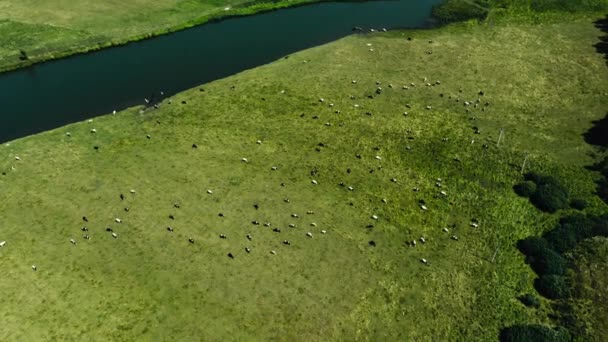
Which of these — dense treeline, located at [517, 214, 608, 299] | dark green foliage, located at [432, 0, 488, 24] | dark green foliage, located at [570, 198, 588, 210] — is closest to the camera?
dense treeline, located at [517, 214, 608, 299]

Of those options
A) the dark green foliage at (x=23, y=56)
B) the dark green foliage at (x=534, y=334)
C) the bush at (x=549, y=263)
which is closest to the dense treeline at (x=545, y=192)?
the bush at (x=549, y=263)

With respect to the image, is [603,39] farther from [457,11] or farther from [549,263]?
[549,263]

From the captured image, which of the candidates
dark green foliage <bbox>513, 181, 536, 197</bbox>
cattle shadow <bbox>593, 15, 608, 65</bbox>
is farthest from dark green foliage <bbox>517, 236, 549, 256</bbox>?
cattle shadow <bbox>593, 15, 608, 65</bbox>

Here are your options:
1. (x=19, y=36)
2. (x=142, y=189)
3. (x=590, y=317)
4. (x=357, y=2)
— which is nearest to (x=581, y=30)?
(x=357, y=2)

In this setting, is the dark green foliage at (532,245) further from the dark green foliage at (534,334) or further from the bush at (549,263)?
the dark green foliage at (534,334)

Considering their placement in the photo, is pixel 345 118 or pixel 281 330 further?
pixel 345 118

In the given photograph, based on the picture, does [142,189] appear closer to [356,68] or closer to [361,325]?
[361,325]

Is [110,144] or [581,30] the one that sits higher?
[581,30]

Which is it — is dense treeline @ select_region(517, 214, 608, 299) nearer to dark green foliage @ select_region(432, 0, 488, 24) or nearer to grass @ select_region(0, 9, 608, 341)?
grass @ select_region(0, 9, 608, 341)
